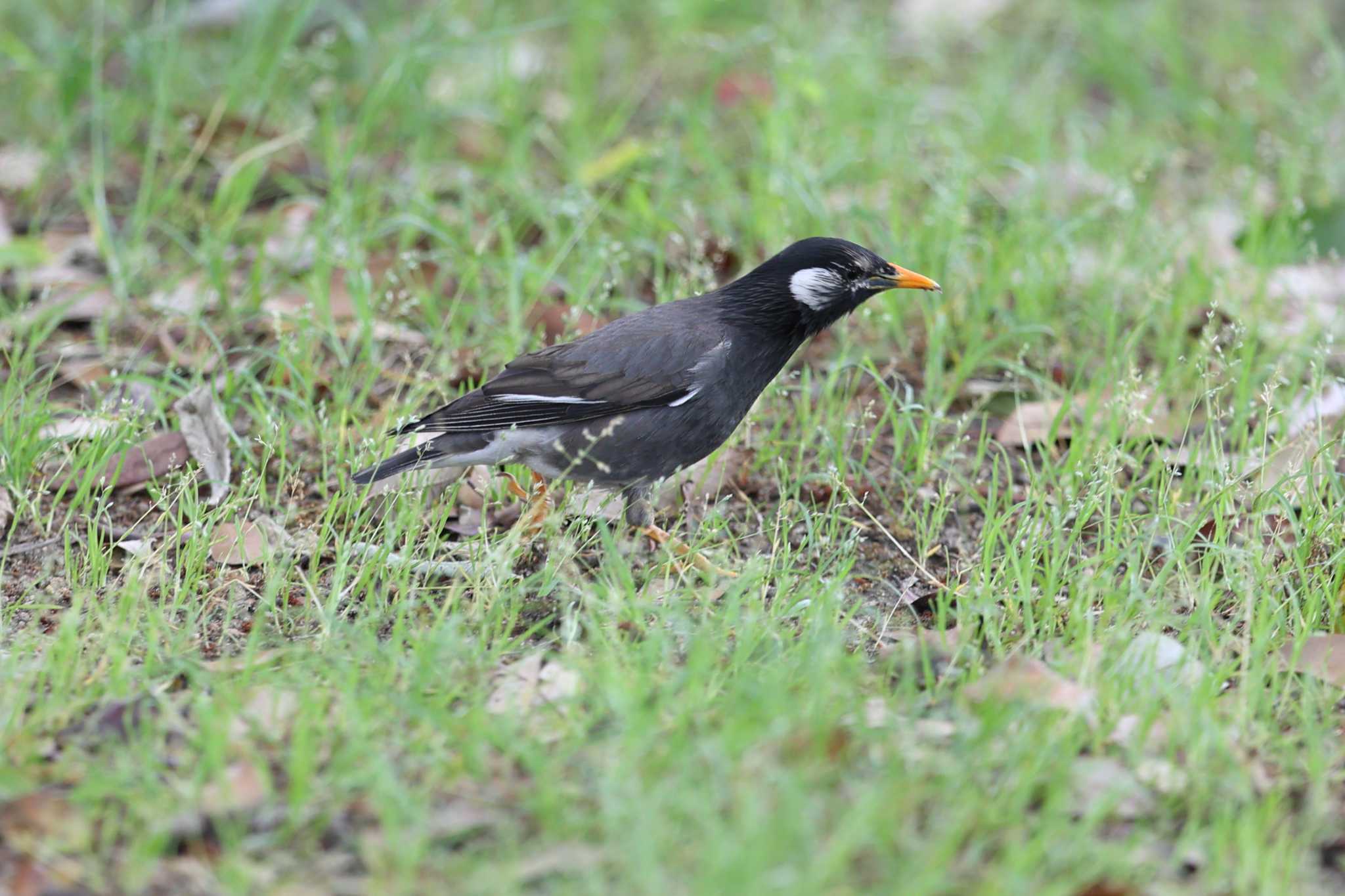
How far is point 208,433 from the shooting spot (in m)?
4.58

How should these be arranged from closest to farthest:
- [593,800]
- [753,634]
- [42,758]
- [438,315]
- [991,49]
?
[593,800]
[42,758]
[753,634]
[438,315]
[991,49]

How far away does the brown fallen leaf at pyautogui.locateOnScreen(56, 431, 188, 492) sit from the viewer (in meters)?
4.40

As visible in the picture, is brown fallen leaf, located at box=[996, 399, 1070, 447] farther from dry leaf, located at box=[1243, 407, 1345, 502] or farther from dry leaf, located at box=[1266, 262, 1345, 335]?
dry leaf, located at box=[1266, 262, 1345, 335]

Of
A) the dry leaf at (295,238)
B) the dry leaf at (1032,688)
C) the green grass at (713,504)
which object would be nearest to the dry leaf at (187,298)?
the green grass at (713,504)

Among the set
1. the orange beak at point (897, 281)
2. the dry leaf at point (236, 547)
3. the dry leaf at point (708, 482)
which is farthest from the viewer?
the dry leaf at point (708, 482)

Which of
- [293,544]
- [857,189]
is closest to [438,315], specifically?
[293,544]

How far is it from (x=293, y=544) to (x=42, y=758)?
1.19 meters

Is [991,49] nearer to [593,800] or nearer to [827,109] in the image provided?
[827,109]

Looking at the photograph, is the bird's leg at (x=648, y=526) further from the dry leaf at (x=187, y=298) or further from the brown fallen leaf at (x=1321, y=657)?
the dry leaf at (x=187, y=298)

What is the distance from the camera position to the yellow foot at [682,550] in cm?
388

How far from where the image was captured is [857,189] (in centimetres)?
609

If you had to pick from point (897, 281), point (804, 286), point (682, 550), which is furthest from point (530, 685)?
point (897, 281)

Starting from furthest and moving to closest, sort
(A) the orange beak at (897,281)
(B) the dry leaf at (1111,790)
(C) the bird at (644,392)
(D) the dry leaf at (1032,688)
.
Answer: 1. (A) the orange beak at (897,281)
2. (C) the bird at (644,392)
3. (D) the dry leaf at (1032,688)
4. (B) the dry leaf at (1111,790)

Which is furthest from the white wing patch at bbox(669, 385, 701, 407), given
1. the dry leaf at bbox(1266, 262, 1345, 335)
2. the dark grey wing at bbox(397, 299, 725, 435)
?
the dry leaf at bbox(1266, 262, 1345, 335)
